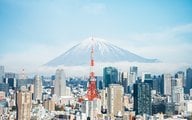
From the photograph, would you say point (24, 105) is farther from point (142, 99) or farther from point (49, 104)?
point (142, 99)

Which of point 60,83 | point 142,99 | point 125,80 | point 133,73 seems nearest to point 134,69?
point 133,73

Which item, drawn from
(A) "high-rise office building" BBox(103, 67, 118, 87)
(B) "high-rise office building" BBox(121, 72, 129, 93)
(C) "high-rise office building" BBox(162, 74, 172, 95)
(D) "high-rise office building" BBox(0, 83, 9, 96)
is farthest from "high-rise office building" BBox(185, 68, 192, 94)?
(D) "high-rise office building" BBox(0, 83, 9, 96)

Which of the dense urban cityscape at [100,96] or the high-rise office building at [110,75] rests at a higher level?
the high-rise office building at [110,75]

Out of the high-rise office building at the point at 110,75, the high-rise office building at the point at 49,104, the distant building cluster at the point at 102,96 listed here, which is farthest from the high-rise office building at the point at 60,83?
the high-rise office building at the point at 110,75

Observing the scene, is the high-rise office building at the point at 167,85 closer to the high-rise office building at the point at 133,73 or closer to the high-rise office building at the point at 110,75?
the high-rise office building at the point at 133,73

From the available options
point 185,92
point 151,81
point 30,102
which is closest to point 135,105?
point 151,81

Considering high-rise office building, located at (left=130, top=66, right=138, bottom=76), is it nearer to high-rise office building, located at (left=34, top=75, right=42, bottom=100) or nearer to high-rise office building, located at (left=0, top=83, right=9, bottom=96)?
high-rise office building, located at (left=34, top=75, right=42, bottom=100)
